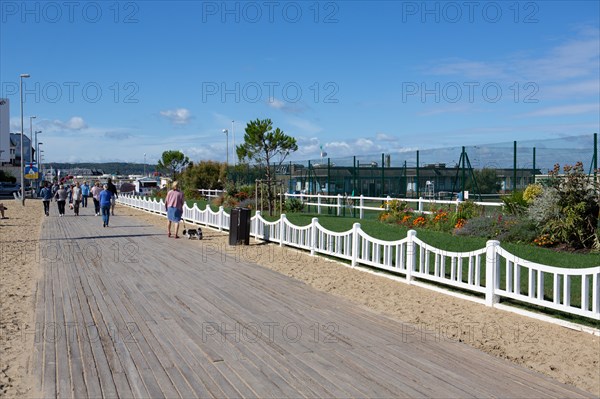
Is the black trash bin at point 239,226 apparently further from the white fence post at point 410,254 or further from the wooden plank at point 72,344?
the white fence post at point 410,254

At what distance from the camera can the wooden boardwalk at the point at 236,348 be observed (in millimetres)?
5020

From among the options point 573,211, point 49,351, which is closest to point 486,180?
point 573,211

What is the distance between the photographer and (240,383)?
5.10 metres

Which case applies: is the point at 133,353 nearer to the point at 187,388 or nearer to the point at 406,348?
the point at 187,388

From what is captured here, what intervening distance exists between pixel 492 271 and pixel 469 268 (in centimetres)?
41

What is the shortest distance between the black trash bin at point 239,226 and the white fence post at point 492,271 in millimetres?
8513

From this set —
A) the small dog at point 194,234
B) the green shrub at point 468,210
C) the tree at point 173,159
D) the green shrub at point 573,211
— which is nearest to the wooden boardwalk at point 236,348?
the green shrub at point 573,211

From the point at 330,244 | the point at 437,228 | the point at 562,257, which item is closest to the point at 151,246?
the point at 330,244

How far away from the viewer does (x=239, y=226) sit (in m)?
15.9

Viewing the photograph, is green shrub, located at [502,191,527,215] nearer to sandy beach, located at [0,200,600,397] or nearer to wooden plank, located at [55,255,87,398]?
sandy beach, located at [0,200,600,397]

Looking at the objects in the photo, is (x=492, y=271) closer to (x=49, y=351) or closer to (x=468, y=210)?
(x=49, y=351)

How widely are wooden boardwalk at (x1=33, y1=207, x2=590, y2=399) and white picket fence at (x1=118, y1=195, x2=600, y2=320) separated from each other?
165 centimetres

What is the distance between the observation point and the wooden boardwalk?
16.5 feet

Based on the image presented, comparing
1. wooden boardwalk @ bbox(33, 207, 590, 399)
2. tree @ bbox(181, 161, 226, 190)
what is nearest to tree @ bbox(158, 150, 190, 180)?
tree @ bbox(181, 161, 226, 190)
